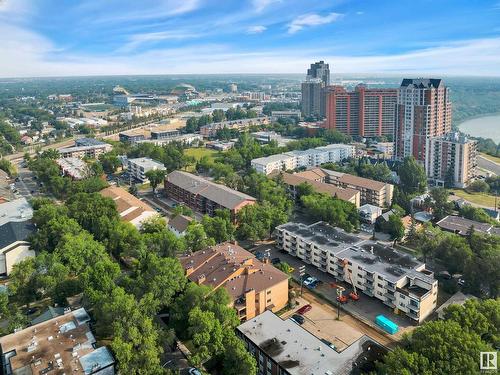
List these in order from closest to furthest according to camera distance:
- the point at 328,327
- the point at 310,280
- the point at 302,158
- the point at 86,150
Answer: the point at 328,327
the point at 310,280
the point at 302,158
the point at 86,150

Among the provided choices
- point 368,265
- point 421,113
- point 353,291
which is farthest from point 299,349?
point 421,113

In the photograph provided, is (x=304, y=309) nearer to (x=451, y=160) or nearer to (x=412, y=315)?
(x=412, y=315)

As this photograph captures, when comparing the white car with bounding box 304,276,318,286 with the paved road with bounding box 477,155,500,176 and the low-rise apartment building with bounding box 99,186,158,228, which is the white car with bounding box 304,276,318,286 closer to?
the low-rise apartment building with bounding box 99,186,158,228

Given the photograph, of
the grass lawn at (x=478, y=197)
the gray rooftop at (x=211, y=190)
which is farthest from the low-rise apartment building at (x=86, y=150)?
the grass lawn at (x=478, y=197)

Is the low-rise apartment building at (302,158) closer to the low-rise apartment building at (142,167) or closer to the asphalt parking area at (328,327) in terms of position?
the low-rise apartment building at (142,167)

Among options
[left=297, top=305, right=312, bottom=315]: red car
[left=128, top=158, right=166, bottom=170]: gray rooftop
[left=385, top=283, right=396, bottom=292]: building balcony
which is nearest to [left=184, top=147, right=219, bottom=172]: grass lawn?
[left=128, top=158, right=166, bottom=170]: gray rooftop

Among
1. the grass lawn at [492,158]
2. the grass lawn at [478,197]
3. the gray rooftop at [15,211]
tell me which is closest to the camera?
the gray rooftop at [15,211]

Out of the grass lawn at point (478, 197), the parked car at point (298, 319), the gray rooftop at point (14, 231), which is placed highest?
the gray rooftop at point (14, 231)
